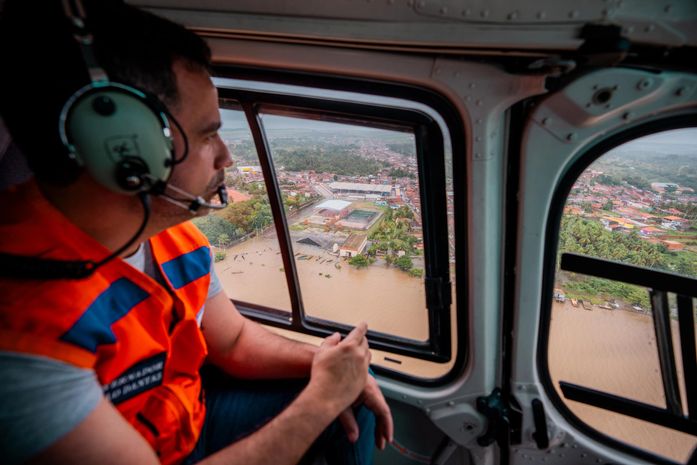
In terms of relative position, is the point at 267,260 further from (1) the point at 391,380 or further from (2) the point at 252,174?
(1) the point at 391,380

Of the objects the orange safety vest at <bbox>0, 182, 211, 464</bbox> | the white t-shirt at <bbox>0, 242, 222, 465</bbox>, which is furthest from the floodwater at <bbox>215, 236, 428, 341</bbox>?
the white t-shirt at <bbox>0, 242, 222, 465</bbox>

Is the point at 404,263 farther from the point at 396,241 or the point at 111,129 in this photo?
the point at 111,129

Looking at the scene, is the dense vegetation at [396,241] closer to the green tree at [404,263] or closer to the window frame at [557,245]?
the green tree at [404,263]

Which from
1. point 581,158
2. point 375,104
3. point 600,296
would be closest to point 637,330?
point 600,296

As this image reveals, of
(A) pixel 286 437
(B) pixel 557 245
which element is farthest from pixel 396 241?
(A) pixel 286 437

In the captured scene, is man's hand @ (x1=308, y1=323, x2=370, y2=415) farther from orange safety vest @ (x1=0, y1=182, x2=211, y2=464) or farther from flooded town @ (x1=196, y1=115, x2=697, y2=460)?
flooded town @ (x1=196, y1=115, x2=697, y2=460)

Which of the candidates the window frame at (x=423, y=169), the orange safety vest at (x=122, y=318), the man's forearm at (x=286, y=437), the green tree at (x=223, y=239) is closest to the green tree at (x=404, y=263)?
the window frame at (x=423, y=169)
